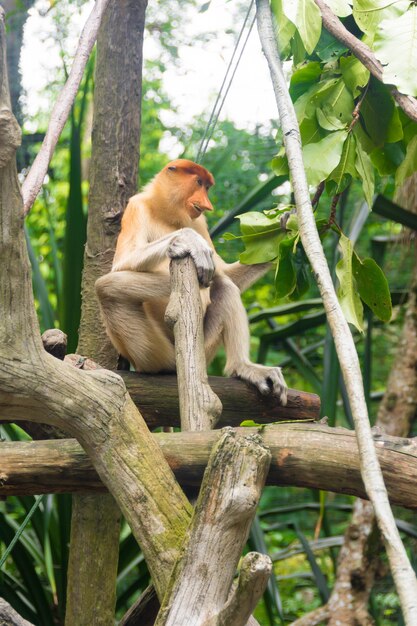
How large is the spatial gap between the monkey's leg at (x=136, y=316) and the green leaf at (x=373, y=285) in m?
0.97

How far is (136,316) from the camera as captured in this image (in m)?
2.78

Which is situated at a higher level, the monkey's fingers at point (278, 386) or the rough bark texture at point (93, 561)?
the monkey's fingers at point (278, 386)

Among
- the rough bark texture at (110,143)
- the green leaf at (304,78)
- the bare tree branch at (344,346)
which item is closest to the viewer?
the bare tree branch at (344,346)

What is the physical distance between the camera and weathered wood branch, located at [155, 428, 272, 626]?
51.7 inches

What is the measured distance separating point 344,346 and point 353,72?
2.76 ft

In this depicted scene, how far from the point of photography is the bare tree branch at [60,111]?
1691 millimetres

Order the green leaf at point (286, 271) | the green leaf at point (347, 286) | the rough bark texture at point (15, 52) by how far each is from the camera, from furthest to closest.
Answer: the rough bark texture at point (15, 52) < the green leaf at point (286, 271) < the green leaf at point (347, 286)

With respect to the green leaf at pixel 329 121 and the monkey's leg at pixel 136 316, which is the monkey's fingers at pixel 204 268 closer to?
the monkey's leg at pixel 136 316

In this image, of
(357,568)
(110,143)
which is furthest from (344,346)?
(357,568)

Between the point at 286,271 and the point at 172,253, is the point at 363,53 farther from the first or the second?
the point at 172,253

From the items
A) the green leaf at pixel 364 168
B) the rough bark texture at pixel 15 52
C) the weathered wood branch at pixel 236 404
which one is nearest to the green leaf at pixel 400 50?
the green leaf at pixel 364 168

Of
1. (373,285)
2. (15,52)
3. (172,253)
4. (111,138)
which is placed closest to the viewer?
(373,285)

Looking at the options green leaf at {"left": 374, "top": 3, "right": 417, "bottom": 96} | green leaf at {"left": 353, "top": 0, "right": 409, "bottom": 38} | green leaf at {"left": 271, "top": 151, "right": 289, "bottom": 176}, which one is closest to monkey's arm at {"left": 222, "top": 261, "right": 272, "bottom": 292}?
green leaf at {"left": 271, "top": 151, "right": 289, "bottom": 176}

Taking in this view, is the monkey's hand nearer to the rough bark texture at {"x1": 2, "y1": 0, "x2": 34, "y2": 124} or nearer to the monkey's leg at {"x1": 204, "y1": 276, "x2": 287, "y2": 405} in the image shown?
Answer: the monkey's leg at {"x1": 204, "y1": 276, "x2": 287, "y2": 405}
